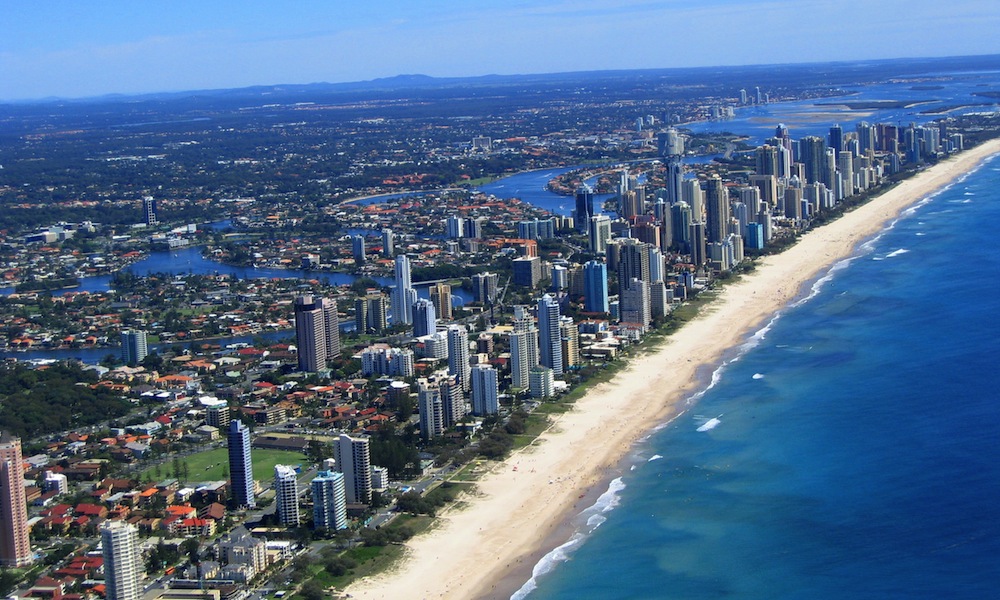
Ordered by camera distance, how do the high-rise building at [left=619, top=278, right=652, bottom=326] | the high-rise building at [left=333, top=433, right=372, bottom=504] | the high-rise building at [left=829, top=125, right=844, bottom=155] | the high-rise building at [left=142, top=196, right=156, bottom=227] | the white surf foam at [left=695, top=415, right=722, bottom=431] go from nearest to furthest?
the high-rise building at [left=333, top=433, right=372, bottom=504] → the white surf foam at [left=695, top=415, right=722, bottom=431] → the high-rise building at [left=619, top=278, right=652, bottom=326] → the high-rise building at [left=142, top=196, right=156, bottom=227] → the high-rise building at [left=829, top=125, right=844, bottom=155]

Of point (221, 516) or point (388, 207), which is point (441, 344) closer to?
point (221, 516)

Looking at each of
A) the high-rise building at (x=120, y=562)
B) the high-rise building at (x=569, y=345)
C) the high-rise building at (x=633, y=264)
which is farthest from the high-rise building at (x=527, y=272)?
the high-rise building at (x=120, y=562)

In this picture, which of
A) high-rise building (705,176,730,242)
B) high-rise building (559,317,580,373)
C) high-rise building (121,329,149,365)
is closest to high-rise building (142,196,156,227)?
high-rise building (705,176,730,242)

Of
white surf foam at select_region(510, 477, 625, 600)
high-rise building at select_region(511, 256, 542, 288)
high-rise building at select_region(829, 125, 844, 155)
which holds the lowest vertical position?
white surf foam at select_region(510, 477, 625, 600)

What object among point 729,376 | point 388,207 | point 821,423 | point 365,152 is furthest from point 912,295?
point 365,152

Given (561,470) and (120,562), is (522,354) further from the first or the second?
(120,562)

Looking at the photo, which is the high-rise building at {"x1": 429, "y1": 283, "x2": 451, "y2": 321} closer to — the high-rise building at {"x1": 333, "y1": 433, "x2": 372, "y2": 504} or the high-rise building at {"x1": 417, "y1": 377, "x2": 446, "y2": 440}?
the high-rise building at {"x1": 417, "y1": 377, "x2": 446, "y2": 440}
